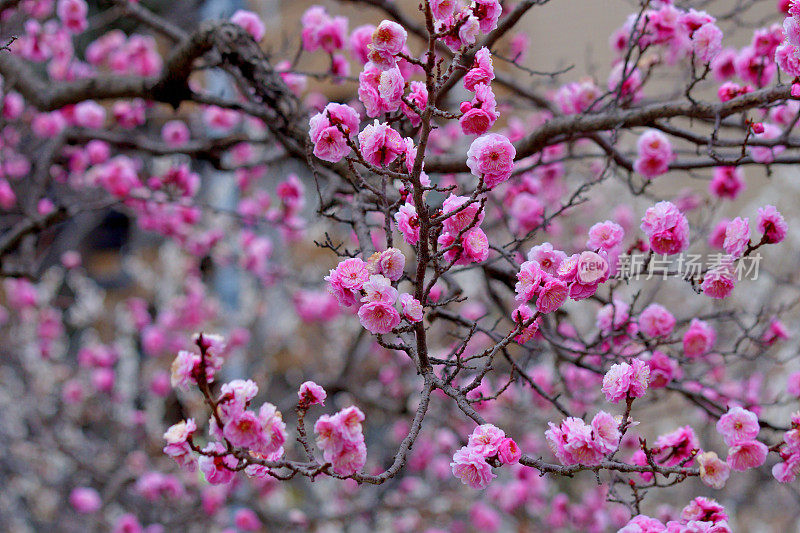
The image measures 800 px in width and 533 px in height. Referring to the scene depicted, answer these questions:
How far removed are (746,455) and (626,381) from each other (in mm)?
432

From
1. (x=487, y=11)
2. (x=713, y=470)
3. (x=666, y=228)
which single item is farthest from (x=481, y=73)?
(x=713, y=470)

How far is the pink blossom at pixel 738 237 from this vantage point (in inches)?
63.5

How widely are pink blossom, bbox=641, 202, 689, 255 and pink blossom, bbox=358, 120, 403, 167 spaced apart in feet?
2.31

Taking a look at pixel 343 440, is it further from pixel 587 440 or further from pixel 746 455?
pixel 746 455

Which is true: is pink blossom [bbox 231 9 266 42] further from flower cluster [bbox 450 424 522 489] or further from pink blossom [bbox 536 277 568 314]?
flower cluster [bbox 450 424 522 489]

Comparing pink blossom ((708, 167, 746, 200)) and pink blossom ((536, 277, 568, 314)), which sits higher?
pink blossom ((708, 167, 746, 200))

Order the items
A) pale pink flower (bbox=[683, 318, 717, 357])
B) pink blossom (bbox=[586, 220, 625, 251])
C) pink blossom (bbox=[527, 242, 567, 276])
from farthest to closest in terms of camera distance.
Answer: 1. pale pink flower (bbox=[683, 318, 717, 357])
2. pink blossom (bbox=[586, 220, 625, 251])
3. pink blossom (bbox=[527, 242, 567, 276])

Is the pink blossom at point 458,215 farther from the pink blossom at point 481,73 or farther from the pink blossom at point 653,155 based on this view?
the pink blossom at point 653,155

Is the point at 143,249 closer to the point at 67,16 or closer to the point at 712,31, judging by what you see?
the point at 67,16

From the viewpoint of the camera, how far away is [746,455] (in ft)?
5.17

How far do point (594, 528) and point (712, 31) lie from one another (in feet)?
9.67

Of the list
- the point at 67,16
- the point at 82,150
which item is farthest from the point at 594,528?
the point at 67,16

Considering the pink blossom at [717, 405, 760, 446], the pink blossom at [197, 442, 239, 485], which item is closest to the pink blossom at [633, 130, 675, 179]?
the pink blossom at [717, 405, 760, 446]

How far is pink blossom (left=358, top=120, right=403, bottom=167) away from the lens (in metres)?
1.31
